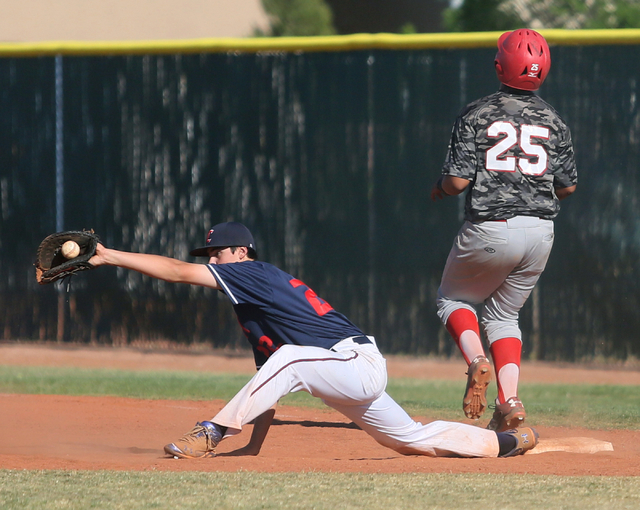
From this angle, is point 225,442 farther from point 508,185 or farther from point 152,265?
point 508,185

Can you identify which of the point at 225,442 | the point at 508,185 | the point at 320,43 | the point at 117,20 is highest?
the point at 117,20

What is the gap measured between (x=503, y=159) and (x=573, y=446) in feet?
4.93

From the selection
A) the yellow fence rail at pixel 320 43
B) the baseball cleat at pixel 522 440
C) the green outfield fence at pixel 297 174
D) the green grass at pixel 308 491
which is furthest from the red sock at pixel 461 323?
the yellow fence rail at pixel 320 43

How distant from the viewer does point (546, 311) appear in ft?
26.8

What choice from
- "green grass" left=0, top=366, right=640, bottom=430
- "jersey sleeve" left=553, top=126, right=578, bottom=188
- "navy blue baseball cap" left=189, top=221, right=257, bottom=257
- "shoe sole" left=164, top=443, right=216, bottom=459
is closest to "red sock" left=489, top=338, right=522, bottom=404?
"jersey sleeve" left=553, top=126, right=578, bottom=188

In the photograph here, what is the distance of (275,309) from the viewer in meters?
3.96

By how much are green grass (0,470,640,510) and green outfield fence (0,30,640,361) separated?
4740mm

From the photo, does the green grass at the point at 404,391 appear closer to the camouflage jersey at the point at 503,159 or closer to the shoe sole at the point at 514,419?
the shoe sole at the point at 514,419

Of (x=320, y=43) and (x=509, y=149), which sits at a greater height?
(x=320, y=43)

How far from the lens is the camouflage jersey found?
4598 mm

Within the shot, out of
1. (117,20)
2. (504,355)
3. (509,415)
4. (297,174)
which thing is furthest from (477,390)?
(117,20)

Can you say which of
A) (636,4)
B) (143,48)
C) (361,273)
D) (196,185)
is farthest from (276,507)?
(636,4)

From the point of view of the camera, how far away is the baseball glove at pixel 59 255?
3754mm

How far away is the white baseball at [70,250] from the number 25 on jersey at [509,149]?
208 cm
